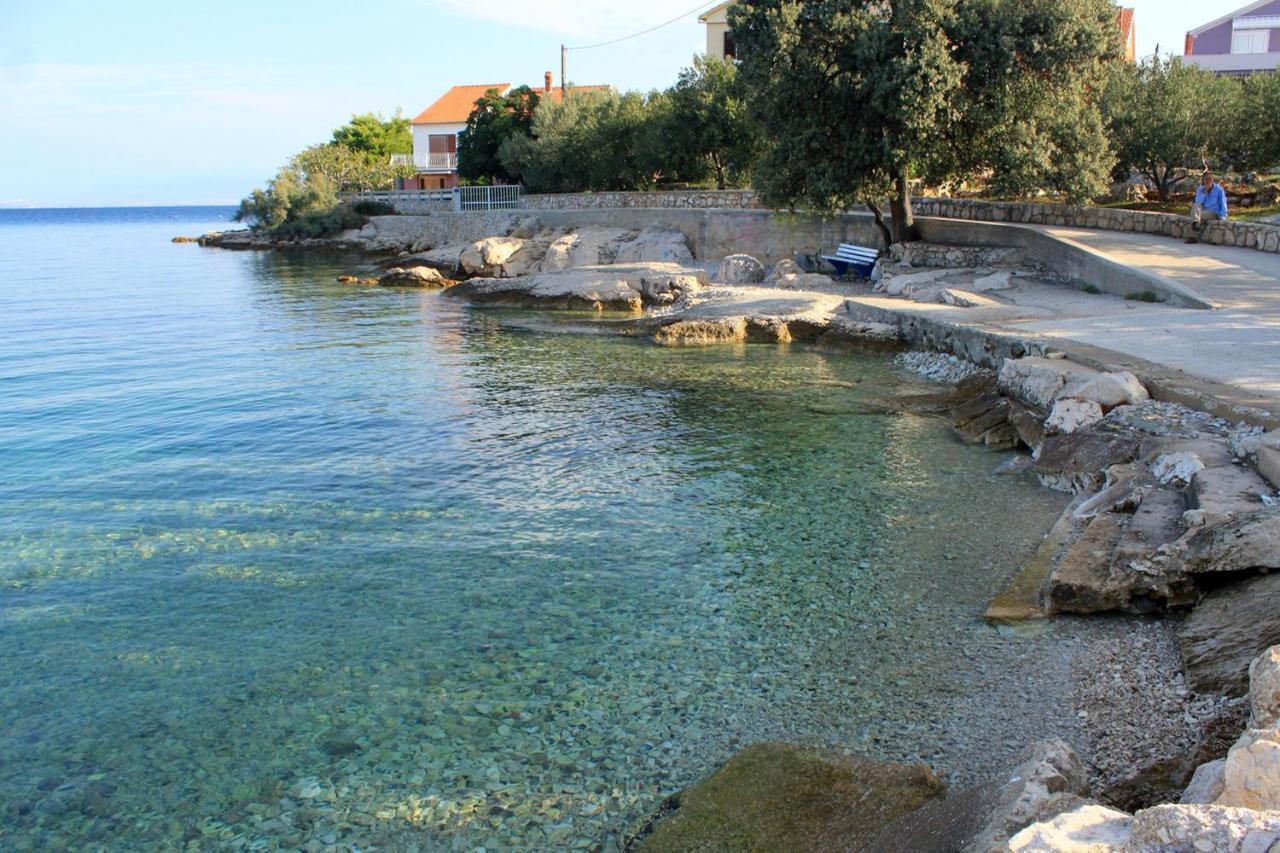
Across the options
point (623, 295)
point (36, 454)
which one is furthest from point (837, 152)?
point (36, 454)

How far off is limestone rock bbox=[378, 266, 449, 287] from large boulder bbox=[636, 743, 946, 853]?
35.7 meters

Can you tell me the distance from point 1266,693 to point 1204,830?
1.94 meters

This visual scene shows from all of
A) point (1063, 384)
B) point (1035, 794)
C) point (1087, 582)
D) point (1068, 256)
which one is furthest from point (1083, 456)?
point (1068, 256)

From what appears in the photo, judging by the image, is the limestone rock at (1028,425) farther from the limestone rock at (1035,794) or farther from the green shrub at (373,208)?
the green shrub at (373,208)

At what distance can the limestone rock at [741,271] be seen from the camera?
102 ft

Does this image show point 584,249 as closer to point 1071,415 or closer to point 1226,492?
point 1071,415

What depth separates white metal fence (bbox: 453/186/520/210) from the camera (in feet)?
170

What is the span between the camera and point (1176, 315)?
17.6 metres

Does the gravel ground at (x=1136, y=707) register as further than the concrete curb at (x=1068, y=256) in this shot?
No

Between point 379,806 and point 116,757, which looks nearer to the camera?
point 379,806

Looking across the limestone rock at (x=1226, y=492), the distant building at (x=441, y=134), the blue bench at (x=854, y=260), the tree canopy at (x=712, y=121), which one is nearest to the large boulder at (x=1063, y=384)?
the limestone rock at (x=1226, y=492)

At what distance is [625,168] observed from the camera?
46.1 meters

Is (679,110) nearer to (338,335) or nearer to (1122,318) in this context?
(338,335)

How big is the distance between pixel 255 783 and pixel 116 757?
1.14 metres
